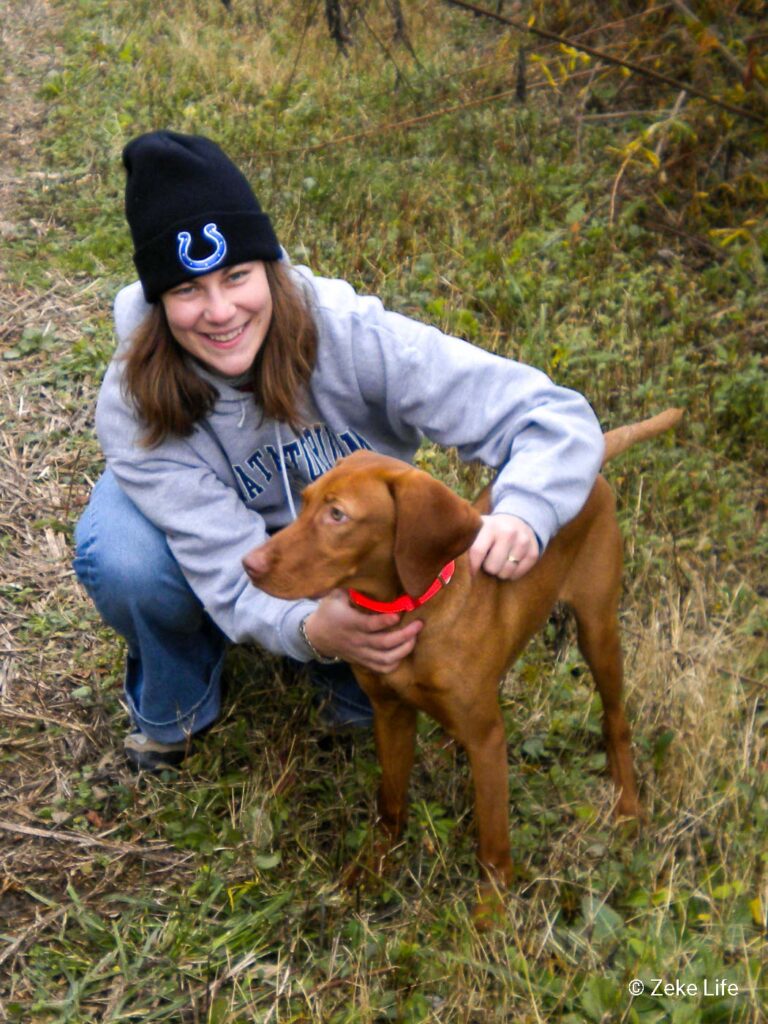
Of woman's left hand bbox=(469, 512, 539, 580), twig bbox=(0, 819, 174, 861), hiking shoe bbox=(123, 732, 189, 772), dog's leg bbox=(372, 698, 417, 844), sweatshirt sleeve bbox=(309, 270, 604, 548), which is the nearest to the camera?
woman's left hand bbox=(469, 512, 539, 580)

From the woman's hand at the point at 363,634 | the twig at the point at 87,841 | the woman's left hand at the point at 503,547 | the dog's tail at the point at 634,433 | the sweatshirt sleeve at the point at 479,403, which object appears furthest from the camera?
the dog's tail at the point at 634,433

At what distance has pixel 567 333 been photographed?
17.4ft

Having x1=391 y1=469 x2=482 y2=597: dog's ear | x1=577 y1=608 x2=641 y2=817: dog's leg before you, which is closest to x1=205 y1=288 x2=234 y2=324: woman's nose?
x1=391 y1=469 x2=482 y2=597: dog's ear

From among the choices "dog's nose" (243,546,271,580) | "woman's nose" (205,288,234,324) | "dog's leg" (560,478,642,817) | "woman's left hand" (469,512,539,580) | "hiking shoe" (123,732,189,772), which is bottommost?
"hiking shoe" (123,732,189,772)

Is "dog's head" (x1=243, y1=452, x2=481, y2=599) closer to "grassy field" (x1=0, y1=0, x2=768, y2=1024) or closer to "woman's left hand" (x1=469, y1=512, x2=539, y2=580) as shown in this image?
"woman's left hand" (x1=469, y1=512, x2=539, y2=580)

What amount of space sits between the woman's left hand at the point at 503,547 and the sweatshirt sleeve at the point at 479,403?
0.05 m

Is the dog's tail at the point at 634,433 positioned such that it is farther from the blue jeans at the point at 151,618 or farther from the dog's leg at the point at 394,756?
the blue jeans at the point at 151,618

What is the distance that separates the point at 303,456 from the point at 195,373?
36cm

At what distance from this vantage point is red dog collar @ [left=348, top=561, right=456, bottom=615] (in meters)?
2.73

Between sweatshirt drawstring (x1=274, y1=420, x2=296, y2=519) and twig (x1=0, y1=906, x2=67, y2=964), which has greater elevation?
sweatshirt drawstring (x1=274, y1=420, x2=296, y2=519)

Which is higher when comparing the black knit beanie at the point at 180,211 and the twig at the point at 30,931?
the black knit beanie at the point at 180,211

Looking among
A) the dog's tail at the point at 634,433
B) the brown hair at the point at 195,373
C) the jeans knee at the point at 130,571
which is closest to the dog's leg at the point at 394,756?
the jeans knee at the point at 130,571

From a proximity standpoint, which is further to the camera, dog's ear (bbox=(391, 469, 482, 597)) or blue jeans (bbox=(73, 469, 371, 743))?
blue jeans (bbox=(73, 469, 371, 743))

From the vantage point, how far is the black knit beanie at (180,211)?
2910 mm
